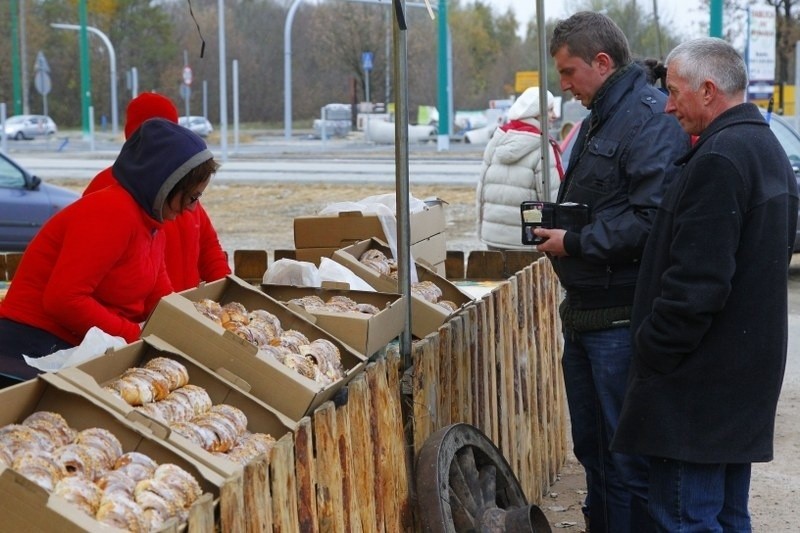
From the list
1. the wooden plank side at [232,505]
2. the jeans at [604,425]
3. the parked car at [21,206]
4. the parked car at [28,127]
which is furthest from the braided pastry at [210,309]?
the parked car at [28,127]

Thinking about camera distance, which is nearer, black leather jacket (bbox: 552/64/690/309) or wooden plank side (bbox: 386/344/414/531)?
wooden plank side (bbox: 386/344/414/531)

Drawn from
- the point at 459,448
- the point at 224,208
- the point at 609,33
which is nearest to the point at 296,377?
the point at 459,448

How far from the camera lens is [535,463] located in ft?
18.2

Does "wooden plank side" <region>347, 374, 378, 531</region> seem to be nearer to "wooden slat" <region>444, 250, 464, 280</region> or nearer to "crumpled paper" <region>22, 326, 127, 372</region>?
"crumpled paper" <region>22, 326, 127, 372</region>

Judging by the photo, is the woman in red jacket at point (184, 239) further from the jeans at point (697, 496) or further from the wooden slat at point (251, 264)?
the jeans at point (697, 496)

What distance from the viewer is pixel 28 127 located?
5159 cm

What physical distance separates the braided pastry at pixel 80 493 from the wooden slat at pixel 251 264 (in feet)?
15.1

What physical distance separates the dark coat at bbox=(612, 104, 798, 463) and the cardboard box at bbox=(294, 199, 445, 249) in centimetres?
237

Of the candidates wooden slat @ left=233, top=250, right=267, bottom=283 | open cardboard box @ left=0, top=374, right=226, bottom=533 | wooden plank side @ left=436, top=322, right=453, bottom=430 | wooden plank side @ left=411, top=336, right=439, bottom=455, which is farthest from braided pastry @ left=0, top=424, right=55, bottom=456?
wooden slat @ left=233, top=250, right=267, bottom=283

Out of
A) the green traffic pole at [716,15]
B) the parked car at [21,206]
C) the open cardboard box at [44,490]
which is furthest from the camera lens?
the green traffic pole at [716,15]

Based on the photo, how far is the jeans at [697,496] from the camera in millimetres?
3385

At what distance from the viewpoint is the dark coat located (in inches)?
126

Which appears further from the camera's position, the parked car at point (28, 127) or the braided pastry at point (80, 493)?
→ the parked car at point (28, 127)

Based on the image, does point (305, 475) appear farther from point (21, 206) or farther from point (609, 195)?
point (21, 206)
